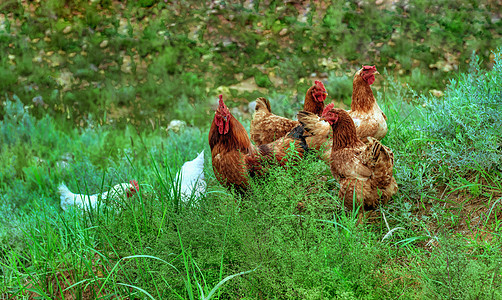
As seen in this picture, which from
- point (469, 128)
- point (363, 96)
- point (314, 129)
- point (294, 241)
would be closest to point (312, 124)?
point (314, 129)

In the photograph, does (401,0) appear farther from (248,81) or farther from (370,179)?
(370,179)

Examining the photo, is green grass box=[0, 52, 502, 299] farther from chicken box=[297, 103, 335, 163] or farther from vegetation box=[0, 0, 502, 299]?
chicken box=[297, 103, 335, 163]

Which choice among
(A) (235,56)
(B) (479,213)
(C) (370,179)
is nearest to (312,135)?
(C) (370,179)

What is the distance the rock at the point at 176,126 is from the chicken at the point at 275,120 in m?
2.14

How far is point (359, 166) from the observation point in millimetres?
2977

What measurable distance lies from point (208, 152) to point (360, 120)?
1.47 meters

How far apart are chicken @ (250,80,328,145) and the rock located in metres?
2.14

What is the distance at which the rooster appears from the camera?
353cm

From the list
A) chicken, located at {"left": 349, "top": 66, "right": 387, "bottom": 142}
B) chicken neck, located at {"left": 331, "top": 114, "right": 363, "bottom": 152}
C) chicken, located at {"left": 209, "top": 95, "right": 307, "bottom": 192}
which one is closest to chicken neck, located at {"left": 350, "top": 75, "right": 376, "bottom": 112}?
chicken, located at {"left": 349, "top": 66, "right": 387, "bottom": 142}

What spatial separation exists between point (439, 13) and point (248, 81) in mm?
3537

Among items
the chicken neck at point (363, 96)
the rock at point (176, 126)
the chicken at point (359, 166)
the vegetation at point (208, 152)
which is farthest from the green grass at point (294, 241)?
the rock at point (176, 126)

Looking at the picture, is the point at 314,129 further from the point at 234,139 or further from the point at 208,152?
the point at 208,152

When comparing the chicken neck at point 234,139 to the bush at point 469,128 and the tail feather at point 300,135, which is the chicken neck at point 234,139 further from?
the bush at point 469,128

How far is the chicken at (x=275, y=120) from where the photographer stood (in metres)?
3.84
